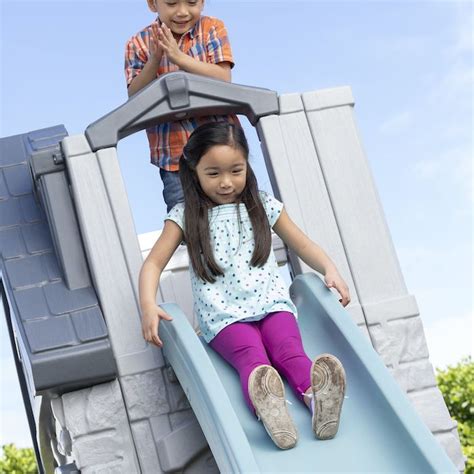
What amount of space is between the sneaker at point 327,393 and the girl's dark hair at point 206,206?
29.4 inches

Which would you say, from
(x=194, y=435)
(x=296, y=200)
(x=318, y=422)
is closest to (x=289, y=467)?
(x=318, y=422)

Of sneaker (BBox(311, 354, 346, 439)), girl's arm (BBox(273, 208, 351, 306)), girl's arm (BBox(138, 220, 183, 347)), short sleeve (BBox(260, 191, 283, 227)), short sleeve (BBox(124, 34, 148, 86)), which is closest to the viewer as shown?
sneaker (BBox(311, 354, 346, 439))

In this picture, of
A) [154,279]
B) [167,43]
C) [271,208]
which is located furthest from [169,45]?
[154,279]

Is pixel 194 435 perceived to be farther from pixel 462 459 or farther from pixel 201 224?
pixel 462 459

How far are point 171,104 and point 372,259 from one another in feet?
3.78

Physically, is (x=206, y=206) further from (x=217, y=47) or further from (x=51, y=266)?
(x=217, y=47)

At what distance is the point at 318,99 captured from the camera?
4.40 m

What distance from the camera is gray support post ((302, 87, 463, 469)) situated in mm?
4094

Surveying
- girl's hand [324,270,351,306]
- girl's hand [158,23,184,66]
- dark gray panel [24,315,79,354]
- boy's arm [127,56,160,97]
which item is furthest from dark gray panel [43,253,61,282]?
girl's hand [324,270,351,306]

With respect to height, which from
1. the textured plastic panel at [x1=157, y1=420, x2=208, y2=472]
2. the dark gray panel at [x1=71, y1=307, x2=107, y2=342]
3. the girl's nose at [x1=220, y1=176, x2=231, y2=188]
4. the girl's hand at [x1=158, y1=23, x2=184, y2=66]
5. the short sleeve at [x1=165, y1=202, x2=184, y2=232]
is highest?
the girl's hand at [x1=158, y1=23, x2=184, y2=66]

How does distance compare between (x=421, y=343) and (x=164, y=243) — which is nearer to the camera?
(x=164, y=243)

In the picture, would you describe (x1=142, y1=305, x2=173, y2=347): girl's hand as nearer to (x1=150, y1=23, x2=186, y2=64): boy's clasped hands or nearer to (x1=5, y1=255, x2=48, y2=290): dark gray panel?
(x1=5, y1=255, x2=48, y2=290): dark gray panel

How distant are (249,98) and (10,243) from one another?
4.25ft

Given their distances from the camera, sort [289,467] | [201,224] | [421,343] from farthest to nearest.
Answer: [421,343]
[201,224]
[289,467]
